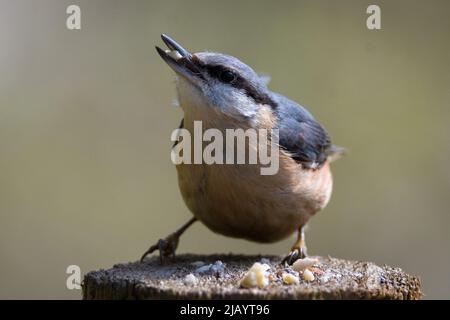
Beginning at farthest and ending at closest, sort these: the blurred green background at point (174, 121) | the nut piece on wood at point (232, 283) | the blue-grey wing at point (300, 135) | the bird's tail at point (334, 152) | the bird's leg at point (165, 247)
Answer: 1. the blurred green background at point (174, 121)
2. the bird's tail at point (334, 152)
3. the blue-grey wing at point (300, 135)
4. the bird's leg at point (165, 247)
5. the nut piece on wood at point (232, 283)

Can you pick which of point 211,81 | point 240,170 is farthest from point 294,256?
point 211,81

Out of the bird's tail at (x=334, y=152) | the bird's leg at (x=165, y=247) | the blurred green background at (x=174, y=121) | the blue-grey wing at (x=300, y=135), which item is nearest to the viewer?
the bird's leg at (x=165, y=247)

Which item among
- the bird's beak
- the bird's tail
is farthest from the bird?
the bird's tail

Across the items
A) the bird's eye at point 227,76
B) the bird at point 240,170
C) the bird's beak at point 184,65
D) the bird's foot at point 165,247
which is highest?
the bird's beak at point 184,65

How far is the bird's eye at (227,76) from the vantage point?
4445mm

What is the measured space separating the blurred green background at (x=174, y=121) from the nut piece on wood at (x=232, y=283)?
353 centimetres

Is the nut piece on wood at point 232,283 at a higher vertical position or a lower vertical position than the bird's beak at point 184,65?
lower

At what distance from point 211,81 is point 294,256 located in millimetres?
1373

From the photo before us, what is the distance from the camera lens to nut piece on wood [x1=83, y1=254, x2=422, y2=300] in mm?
3309

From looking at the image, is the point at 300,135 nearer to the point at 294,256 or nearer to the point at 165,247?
the point at 294,256

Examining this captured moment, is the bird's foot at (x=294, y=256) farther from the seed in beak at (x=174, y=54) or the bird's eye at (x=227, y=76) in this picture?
the seed in beak at (x=174, y=54)

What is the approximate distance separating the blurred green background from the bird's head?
353 cm

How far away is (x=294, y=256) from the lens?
4.72m

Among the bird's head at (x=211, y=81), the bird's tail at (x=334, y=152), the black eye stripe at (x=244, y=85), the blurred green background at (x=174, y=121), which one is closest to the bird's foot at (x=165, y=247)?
the bird's head at (x=211, y=81)
